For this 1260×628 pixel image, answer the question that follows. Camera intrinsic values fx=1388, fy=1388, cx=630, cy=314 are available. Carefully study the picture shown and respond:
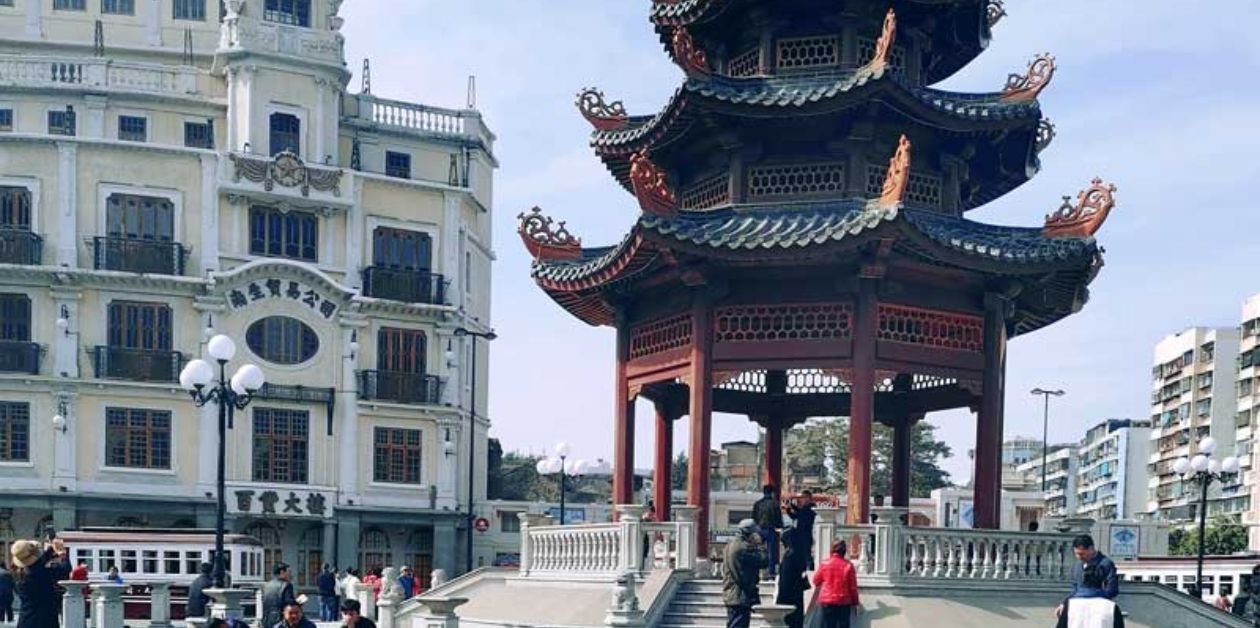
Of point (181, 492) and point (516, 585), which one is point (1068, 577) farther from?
point (181, 492)

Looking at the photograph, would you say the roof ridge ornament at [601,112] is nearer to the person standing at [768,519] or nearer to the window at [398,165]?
the person standing at [768,519]

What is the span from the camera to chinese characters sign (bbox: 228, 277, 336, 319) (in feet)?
171

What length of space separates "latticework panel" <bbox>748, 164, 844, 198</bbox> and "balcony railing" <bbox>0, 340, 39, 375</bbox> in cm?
3529

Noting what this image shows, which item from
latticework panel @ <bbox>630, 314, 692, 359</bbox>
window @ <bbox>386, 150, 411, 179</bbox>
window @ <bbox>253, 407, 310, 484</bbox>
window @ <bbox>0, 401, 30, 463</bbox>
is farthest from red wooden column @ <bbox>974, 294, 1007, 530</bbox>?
window @ <bbox>386, 150, 411, 179</bbox>

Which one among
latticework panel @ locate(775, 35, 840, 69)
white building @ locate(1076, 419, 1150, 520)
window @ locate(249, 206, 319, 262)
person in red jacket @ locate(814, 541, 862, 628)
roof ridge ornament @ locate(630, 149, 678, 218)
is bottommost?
white building @ locate(1076, 419, 1150, 520)

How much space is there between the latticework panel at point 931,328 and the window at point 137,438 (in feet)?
119

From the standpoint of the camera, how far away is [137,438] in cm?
5056

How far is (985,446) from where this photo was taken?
2214 centimetres

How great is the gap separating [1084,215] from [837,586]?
8.30m

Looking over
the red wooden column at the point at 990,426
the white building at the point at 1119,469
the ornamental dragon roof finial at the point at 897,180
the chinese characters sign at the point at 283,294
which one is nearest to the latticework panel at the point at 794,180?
the ornamental dragon roof finial at the point at 897,180

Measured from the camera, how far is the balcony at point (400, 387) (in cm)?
5434

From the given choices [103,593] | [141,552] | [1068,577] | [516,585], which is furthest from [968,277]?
[141,552]

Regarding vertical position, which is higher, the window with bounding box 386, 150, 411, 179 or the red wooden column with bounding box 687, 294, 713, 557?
the window with bounding box 386, 150, 411, 179

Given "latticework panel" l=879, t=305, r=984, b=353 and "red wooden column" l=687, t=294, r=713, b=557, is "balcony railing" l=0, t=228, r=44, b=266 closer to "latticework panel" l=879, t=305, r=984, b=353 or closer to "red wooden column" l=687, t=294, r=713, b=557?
"red wooden column" l=687, t=294, r=713, b=557
